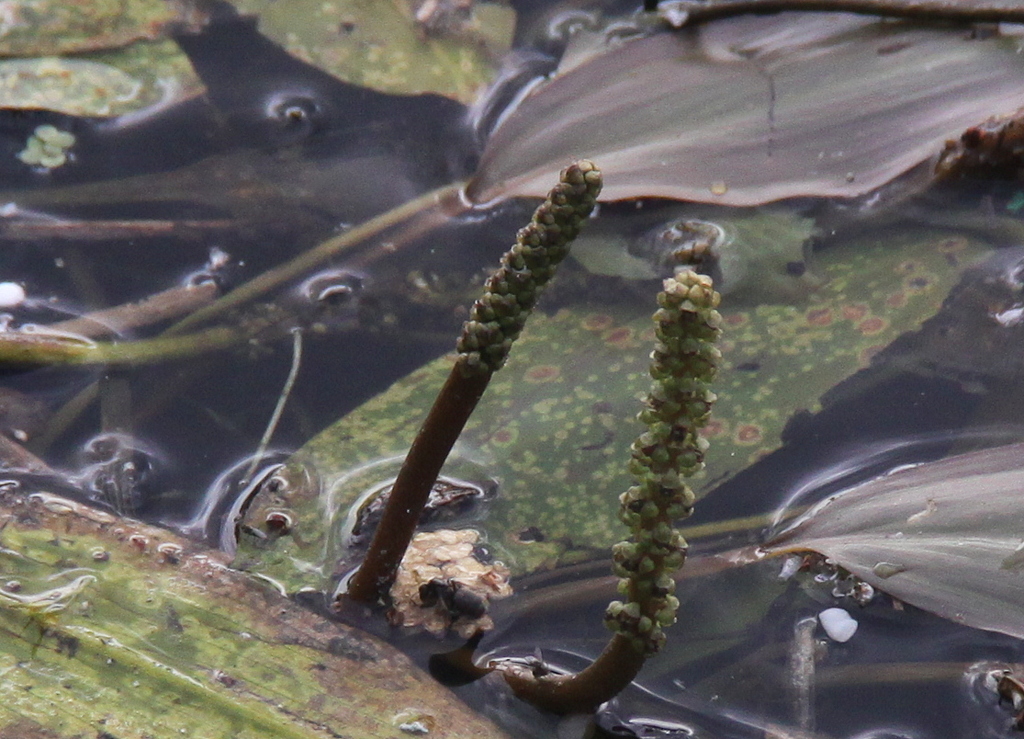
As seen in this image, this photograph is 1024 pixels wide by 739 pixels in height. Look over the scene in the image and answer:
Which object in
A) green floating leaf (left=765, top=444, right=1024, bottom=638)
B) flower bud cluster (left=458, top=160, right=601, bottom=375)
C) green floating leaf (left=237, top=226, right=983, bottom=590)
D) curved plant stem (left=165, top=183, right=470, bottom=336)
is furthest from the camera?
curved plant stem (left=165, top=183, right=470, bottom=336)

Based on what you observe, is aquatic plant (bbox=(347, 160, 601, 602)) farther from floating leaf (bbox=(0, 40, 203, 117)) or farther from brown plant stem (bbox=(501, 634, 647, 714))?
floating leaf (bbox=(0, 40, 203, 117))

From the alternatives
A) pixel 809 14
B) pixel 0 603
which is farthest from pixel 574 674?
pixel 809 14

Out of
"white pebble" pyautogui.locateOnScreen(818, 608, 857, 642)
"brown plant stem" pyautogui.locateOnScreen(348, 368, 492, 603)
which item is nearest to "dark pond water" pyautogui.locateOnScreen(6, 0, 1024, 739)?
"white pebble" pyautogui.locateOnScreen(818, 608, 857, 642)

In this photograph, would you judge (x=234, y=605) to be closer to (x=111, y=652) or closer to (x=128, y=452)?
(x=111, y=652)

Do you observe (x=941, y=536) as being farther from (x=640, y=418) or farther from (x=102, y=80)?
(x=102, y=80)

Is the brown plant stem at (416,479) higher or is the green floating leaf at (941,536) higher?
the green floating leaf at (941,536)

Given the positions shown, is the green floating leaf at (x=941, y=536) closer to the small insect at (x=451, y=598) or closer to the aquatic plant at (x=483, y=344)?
the small insect at (x=451, y=598)

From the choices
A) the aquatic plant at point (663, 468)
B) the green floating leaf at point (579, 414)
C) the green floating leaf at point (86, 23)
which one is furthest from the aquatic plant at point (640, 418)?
the green floating leaf at point (86, 23)
